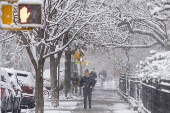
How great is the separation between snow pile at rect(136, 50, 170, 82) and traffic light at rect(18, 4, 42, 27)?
→ 12.2 ft

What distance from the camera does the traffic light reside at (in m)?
8.29

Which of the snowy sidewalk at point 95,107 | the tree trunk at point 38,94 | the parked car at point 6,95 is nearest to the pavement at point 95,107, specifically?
the snowy sidewalk at point 95,107

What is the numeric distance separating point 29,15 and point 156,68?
428 cm

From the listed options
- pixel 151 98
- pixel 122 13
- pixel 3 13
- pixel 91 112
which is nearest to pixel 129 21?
pixel 122 13

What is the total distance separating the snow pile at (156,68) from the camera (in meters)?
10.6

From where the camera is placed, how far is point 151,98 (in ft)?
39.5

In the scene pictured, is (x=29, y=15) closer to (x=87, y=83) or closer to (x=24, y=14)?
(x=24, y=14)

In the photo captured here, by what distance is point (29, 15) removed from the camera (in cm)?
837

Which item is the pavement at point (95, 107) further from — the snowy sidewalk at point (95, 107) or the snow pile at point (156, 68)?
the snow pile at point (156, 68)

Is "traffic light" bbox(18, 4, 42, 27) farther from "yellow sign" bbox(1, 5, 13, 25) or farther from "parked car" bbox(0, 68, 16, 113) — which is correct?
"parked car" bbox(0, 68, 16, 113)

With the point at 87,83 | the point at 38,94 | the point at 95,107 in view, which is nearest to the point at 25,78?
the point at 87,83

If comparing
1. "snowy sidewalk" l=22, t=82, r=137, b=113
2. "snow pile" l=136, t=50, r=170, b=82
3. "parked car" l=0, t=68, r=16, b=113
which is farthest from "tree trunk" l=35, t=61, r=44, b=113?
"snowy sidewalk" l=22, t=82, r=137, b=113

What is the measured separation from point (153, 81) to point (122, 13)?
1030 centimetres

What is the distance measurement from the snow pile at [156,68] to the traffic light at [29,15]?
3.73 m
